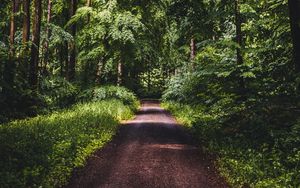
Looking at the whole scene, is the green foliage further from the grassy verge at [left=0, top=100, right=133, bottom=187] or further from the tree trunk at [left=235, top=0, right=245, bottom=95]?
the tree trunk at [left=235, top=0, right=245, bottom=95]

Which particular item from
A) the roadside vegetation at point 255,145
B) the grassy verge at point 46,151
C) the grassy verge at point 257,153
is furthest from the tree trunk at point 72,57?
the grassy verge at point 257,153

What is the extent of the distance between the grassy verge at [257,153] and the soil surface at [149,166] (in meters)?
0.46

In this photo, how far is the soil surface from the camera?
8.92 m

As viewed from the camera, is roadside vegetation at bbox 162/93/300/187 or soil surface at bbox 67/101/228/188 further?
soil surface at bbox 67/101/228/188

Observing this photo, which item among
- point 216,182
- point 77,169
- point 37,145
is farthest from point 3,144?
point 216,182

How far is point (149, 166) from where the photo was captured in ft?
34.1

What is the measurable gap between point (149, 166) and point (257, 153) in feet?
10.1

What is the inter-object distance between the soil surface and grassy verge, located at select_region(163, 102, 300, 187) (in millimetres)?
457

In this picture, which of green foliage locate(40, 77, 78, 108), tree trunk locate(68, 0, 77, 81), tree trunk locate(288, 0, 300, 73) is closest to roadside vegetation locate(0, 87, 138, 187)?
tree trunk locate(288, 0, 300, 73)

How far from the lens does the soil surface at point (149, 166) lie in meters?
8.92

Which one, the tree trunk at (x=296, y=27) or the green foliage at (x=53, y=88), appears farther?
the green foliage at (x=53, y=88)

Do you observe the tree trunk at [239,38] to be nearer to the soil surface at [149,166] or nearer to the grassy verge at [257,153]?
the grassy verge at [257,153]

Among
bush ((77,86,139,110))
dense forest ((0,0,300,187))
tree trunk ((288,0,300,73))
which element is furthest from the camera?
bush ((77,86,139,110))

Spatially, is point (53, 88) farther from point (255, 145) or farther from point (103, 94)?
point (255, 145)
